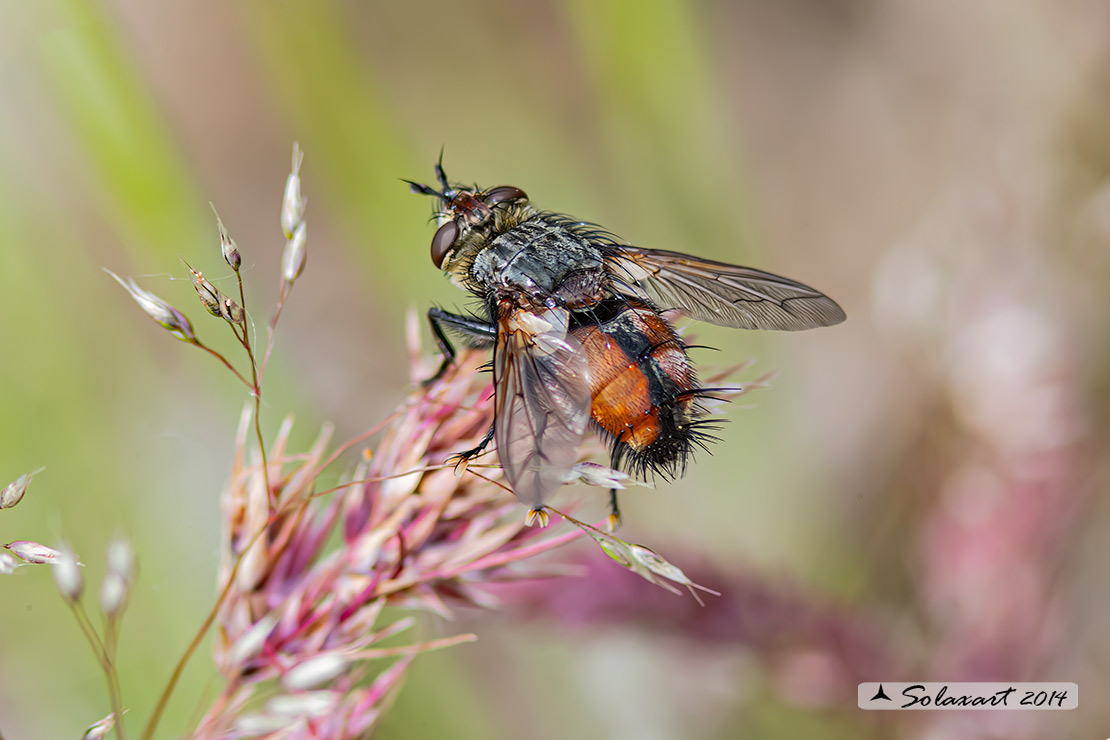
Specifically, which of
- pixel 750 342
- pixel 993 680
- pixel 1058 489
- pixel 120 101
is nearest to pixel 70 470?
pixel 120 101

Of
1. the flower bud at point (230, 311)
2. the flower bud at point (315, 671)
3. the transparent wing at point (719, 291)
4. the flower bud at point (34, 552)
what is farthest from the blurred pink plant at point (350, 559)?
the transparent wing at point (719, 291)

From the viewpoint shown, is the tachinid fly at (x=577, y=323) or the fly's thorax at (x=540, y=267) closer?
the tachinid fly at (x=577, y=323)

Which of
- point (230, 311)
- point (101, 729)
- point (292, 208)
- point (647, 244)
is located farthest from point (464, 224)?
point (647, 244)

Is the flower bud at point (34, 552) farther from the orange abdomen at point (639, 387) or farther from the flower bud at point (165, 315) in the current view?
the orange abdomen at point (639, 387)

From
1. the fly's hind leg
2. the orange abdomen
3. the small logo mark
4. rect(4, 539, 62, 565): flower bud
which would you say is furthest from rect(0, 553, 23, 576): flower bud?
the small logo mark

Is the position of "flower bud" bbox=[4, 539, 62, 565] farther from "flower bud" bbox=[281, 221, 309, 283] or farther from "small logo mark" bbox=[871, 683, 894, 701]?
"small logo mark" bbox=[871, 683, 894, 701]
